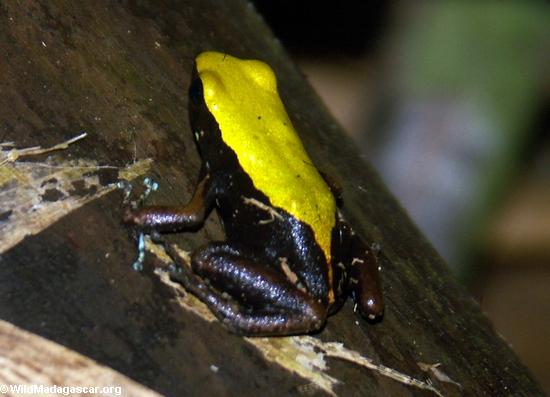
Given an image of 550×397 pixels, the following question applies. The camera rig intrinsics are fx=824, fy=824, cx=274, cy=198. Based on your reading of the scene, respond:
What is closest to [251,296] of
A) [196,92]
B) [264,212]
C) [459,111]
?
[264,212]

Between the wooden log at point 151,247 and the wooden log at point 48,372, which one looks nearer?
the wooden log at point 48,372

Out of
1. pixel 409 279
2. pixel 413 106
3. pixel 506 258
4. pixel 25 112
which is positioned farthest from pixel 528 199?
pixel 25 112

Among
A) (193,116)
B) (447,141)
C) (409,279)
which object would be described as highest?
(193,116)

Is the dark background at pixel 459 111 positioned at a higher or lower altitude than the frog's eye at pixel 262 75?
lower

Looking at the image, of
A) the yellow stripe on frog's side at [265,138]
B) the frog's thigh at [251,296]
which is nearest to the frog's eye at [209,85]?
the yellow stripe on frog's side at [265,138]

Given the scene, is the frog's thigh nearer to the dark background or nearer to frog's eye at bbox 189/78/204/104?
frog's eye at bbox 189/78/204/104

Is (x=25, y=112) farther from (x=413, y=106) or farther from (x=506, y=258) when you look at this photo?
(x=506, y=258)

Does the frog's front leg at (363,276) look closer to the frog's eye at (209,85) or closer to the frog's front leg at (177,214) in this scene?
the frog's front leg at (177,214)
